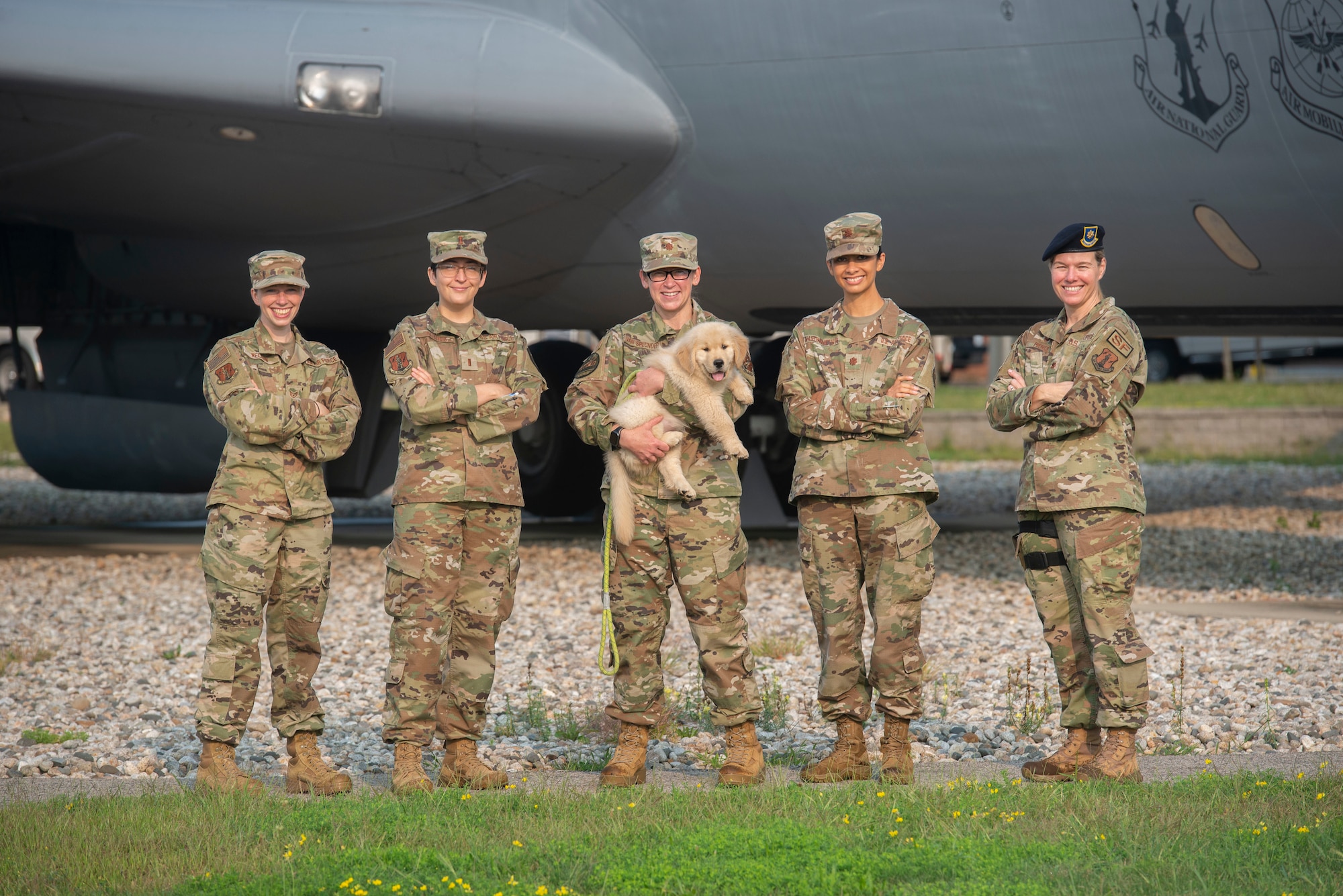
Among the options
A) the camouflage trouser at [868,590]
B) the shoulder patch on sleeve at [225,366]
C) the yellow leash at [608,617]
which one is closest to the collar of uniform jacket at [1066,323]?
the camouflage trouser at [868,590]

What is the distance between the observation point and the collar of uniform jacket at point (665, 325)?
5375 millimetres

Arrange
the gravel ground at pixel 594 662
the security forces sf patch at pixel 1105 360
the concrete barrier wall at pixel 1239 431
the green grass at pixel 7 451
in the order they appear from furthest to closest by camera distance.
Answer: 1. the green grass at pixel 7 451
2. the concrete barrier wall at pixel 1239 431
3. the gravel ground at pixel 594 662
4. the security forces sf patch at pixel 1105 360

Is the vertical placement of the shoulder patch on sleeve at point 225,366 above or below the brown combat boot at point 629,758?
above

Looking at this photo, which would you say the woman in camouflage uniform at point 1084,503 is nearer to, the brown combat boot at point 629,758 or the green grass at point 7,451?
the brown combat boot at point 629,758

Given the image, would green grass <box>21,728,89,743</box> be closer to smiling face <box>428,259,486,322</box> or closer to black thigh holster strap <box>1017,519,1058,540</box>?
smiling face <box>428,259,486,322</box>

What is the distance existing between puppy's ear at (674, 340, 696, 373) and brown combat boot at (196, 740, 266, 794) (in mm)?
2327

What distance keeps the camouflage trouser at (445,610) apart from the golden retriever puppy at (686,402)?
1.45 ft

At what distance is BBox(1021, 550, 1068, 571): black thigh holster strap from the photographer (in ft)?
17.3

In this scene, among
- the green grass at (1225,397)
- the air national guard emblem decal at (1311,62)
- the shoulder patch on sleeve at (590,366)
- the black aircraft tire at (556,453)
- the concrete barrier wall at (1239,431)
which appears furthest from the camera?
the green grass at (1225,397)

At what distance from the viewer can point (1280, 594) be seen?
9789mm

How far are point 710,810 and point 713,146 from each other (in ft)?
19.0

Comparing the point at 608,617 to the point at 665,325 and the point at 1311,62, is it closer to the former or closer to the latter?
the point at 665,325

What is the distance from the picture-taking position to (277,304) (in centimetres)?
532

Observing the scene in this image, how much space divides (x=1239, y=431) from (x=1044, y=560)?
21911 mm
